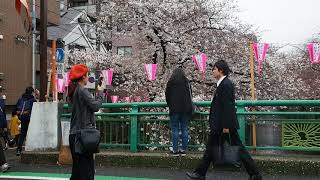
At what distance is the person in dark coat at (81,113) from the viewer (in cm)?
502

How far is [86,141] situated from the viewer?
4.93 m

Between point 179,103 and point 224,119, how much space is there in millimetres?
1547

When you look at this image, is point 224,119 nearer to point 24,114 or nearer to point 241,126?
point 241,126

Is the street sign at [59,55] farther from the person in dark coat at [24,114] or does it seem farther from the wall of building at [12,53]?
the wall of building at [12,53]

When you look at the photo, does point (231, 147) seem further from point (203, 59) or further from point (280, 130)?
point (203, 59)

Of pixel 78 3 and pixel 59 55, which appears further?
pixel 78 3

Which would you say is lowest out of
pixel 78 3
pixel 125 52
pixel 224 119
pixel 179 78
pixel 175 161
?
pixel 175 161

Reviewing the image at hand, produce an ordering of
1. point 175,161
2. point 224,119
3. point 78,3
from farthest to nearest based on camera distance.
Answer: point 78,3
point 175,161
point 224,119

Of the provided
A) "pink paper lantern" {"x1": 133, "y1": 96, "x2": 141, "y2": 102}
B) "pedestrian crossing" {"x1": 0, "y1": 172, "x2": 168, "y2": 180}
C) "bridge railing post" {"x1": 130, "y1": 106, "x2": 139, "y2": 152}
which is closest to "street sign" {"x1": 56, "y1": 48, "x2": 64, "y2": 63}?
"bridge railing post" {"x1": 130, "y1": 106, "x2": 139, "y2": 152}

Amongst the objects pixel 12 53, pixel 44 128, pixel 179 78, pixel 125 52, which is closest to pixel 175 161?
pixel 179 78

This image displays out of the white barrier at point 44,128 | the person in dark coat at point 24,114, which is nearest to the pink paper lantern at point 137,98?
the person in dark coat at point 24,114

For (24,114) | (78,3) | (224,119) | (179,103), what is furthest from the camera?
(78,3)

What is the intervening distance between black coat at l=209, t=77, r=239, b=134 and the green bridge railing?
1516mm

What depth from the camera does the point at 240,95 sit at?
17281 millimetres
